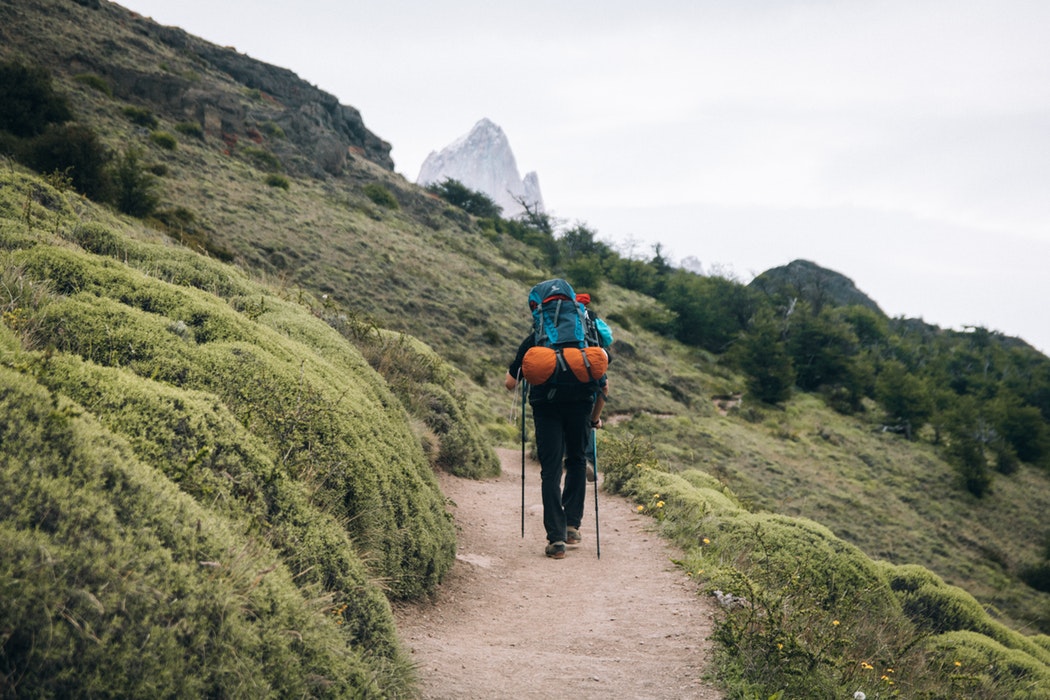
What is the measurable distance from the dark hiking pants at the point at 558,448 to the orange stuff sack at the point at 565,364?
42cm

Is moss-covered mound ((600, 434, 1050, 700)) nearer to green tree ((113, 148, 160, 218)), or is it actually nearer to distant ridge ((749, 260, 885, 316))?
green tree ((113, 148, 160, 218))

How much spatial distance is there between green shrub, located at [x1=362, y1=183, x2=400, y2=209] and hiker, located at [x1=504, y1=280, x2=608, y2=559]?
1404 inches

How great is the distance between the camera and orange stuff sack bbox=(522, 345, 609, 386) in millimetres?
5555

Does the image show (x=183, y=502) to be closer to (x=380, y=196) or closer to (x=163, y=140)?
(x=163, y=140)

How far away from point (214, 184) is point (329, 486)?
26814 millimetres

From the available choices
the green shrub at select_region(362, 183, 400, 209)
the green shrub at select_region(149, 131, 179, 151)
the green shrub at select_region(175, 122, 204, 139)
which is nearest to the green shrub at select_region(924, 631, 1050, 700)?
the green shrub at select_region(149, 131, 179, 151)

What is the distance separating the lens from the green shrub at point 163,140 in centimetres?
2697

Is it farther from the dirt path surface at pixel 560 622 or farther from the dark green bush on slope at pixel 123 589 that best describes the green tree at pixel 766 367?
the dark green bush on slope at pixel 123 589

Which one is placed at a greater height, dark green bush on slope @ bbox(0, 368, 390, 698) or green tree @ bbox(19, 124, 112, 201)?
green tree @ bbox(19, 124, 112, 201)

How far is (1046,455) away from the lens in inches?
1714

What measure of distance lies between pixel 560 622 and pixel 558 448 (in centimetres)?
190

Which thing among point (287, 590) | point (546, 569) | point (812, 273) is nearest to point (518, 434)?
point (546, 569)

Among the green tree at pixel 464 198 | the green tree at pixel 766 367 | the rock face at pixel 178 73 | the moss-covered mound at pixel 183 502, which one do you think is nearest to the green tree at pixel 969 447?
the green tree at pixel 766 367

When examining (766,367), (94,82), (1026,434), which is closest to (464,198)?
(766,367)
